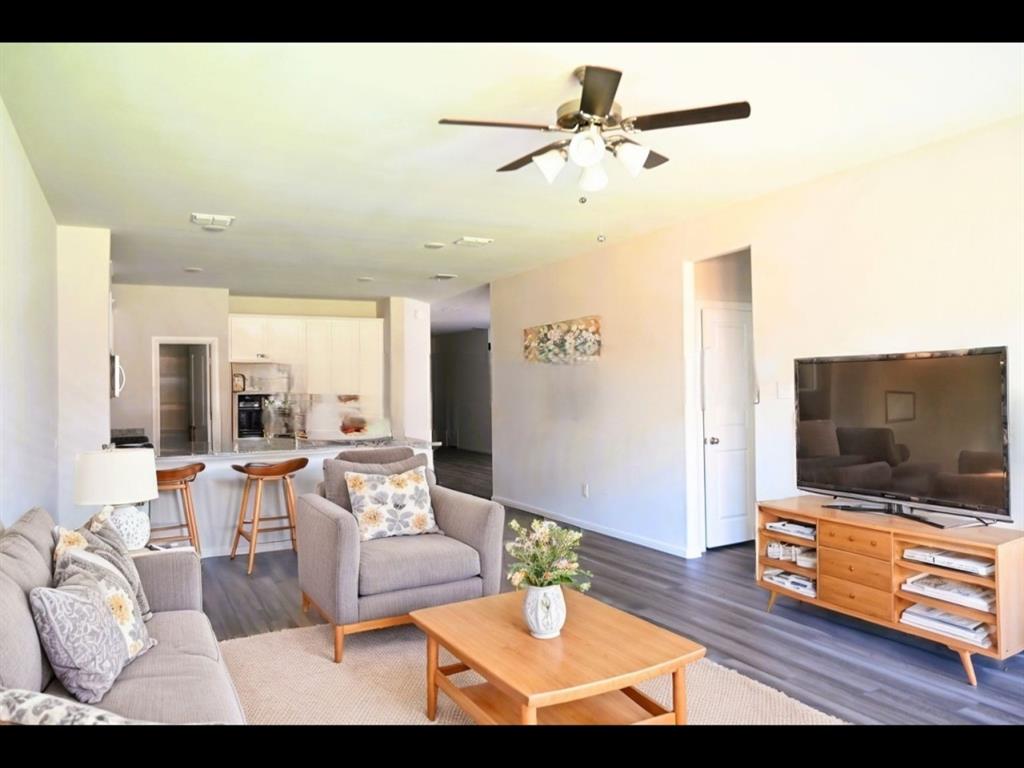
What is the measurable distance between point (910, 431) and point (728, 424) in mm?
2124

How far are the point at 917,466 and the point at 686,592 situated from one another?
5.12 feet

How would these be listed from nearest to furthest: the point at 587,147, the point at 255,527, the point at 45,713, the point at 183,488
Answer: the point at 45,713 < the point at 587,147 < the point at 183,488 < the point at 255,527

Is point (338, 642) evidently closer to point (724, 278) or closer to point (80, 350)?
point (80, 350)

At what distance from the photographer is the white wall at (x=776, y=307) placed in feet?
10.9

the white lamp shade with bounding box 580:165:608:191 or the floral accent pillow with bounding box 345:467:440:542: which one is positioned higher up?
the white lamp shade with bounding box 580:165:608:191

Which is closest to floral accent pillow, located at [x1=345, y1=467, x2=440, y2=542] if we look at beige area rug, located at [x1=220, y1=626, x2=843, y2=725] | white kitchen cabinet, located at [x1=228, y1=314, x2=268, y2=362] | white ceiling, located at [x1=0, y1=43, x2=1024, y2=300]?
beige area rug, located at [x1=220, y1=626, x2=843, y2=725]

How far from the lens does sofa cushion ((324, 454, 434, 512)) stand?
4012mm

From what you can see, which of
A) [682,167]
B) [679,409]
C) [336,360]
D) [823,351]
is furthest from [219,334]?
[823,351]

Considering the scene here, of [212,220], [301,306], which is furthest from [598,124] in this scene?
[301,306]

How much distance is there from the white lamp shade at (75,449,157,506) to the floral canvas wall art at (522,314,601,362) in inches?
147

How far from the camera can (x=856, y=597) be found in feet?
11.2

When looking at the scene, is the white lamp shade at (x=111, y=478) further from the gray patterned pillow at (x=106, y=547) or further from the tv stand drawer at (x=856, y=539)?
the tv stand drawer at (x=856, y=539)

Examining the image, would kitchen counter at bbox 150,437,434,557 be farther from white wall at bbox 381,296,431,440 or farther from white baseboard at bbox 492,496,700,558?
white wall at bbox 381,296,431,440

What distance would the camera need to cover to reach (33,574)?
2.05 metres
